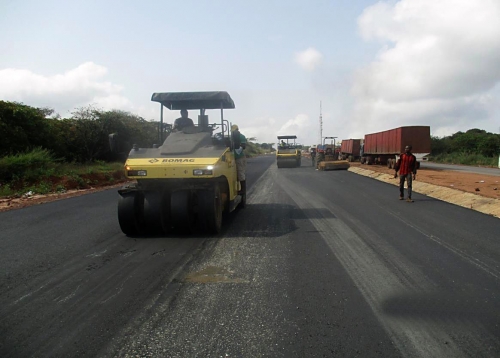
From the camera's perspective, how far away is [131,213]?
734 cm

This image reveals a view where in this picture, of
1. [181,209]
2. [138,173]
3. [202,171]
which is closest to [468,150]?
[202,171]

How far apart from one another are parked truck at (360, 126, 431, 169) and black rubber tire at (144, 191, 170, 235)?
20967mm

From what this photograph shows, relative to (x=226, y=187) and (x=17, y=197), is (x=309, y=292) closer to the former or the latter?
(x=226, y=187)

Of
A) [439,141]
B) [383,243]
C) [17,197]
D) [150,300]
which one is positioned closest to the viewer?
[150,300]

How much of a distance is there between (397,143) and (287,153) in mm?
8566

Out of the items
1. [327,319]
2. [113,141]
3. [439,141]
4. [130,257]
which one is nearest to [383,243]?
[327,319]

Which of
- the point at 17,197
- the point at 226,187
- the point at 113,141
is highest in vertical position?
the point at 113,141

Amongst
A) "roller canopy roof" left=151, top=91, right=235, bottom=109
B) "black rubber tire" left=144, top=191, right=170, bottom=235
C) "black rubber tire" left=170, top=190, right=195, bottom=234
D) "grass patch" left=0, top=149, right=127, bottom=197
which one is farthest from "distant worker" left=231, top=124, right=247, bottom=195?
"grass patch" left=0, top=149, right=127, bottom=197

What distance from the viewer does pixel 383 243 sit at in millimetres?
6875

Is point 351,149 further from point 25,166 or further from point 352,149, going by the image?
point 25,166

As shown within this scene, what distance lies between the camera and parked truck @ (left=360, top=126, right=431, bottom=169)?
27328 mm

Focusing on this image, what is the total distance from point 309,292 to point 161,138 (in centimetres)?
583

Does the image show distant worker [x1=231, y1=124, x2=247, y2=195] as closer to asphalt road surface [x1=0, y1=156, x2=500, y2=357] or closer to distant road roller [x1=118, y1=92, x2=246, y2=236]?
distant road roller [x1=118, y1=92, x2=246, y2=236]

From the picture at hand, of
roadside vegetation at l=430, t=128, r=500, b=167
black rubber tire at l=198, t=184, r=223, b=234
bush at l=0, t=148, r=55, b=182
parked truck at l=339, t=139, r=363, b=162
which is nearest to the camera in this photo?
black rubber tire at l=198, t=184, r=223, b=234
